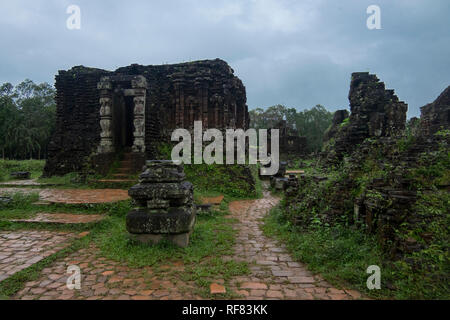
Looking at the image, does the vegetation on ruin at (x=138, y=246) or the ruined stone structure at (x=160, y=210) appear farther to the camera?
the ruined stone structure at (x=160, y=210)

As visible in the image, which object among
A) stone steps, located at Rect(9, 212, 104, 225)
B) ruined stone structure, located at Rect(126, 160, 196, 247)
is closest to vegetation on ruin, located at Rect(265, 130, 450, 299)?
ruined stone structure, located at Rect(126, 160, 196, 247)

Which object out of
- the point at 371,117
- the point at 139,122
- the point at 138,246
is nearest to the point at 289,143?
the point at 371,117

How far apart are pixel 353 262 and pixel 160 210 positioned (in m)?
2.98

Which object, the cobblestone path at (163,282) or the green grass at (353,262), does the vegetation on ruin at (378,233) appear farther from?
the cobblestone path at (163,282)

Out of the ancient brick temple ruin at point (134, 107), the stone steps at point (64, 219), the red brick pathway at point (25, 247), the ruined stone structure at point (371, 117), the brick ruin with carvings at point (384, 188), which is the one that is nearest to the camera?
the brick ruin with carvings at point (384, 188)

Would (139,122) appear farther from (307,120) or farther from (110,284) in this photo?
(307,120)

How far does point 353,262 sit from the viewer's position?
3.65 meters

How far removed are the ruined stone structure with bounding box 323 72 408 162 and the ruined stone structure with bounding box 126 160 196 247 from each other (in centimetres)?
686

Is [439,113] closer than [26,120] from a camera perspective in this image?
Yes

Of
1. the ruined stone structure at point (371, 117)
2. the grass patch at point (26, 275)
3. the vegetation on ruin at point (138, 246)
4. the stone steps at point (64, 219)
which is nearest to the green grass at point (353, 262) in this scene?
the vegetation on ruin at point (138, 246)

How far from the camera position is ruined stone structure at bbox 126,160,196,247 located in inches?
173

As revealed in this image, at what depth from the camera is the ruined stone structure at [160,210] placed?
14.4ft

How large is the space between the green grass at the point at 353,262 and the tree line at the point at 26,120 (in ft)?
119

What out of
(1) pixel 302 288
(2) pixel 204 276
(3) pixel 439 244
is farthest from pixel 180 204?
(3) pixel 439 244
